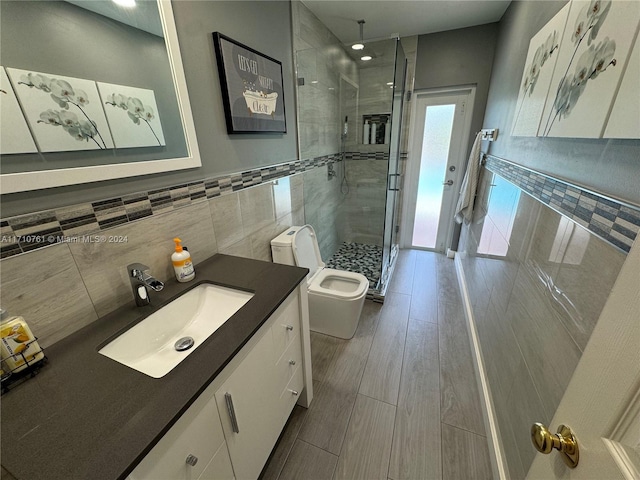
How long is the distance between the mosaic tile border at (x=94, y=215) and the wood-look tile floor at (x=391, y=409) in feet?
4.42

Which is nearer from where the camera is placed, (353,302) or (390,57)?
(353,302)

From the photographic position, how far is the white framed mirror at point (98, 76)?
716 millimetres

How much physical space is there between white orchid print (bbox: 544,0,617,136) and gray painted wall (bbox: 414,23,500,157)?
192 centimetres

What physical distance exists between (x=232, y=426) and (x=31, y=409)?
1.75ft

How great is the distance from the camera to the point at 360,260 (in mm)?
3033

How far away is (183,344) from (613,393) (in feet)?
3.86

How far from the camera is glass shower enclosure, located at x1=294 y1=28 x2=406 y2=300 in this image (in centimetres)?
231

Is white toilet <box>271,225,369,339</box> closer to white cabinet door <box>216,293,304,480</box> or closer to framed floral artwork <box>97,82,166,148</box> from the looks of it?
white cabinet door <box>216,293,304,480</box>

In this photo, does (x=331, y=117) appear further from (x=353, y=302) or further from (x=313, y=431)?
(x=313, y=431)

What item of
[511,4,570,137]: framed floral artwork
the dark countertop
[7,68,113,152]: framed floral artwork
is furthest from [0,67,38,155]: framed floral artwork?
[511,4,570,137]: framed floral artwork

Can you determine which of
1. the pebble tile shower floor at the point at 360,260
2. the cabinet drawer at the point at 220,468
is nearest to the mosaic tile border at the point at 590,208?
the cabinet drawer at the point at 220,468

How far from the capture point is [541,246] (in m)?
1.06

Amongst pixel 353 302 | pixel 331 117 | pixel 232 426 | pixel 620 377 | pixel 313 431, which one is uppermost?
pixel 331 117

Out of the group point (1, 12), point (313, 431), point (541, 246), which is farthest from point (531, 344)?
point (1, 12)
